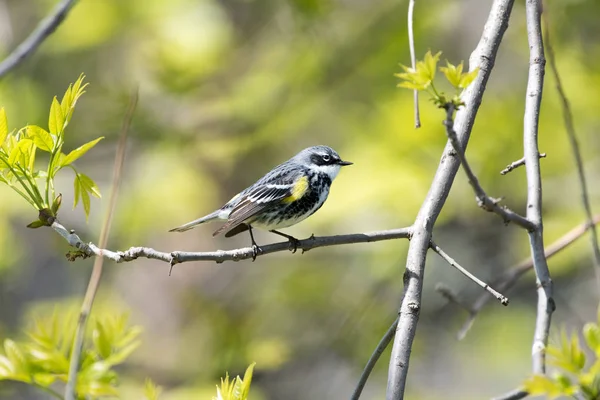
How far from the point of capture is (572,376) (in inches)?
55.1

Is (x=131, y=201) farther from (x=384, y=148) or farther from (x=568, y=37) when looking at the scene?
(x=568, y=37)

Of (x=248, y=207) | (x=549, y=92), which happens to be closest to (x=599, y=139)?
(x=549, y=92)

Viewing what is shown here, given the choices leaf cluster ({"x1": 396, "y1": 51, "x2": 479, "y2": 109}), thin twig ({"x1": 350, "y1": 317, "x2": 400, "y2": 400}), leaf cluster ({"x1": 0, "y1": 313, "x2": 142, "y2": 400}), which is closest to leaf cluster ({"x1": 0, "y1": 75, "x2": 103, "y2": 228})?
leaf cluster ({"x1": 0, "y1": 313, "x2": 142, "y2": 400})

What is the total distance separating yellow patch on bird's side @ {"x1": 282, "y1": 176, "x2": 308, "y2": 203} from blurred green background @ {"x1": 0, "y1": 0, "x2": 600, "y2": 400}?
88 cm

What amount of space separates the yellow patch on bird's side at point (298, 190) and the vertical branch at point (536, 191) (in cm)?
159

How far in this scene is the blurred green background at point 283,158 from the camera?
4730 mm

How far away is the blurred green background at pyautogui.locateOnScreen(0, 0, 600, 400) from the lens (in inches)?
186

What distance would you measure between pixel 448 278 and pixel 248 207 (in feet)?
9.22

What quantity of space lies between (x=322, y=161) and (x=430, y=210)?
6.12 feet

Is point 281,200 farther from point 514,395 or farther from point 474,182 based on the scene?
point 514,395

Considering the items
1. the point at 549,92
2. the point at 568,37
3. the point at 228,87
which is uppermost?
the point at 228,87

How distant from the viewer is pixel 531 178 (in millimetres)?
2057

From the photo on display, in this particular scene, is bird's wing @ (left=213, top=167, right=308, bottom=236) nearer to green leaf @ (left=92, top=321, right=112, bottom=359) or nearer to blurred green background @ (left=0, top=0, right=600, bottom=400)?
blurred green background @ (left=0, top=0, right=600, bottom=400)

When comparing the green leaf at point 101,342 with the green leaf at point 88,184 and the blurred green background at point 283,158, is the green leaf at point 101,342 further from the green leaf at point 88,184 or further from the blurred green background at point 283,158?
the blurred green background at point 283,158
